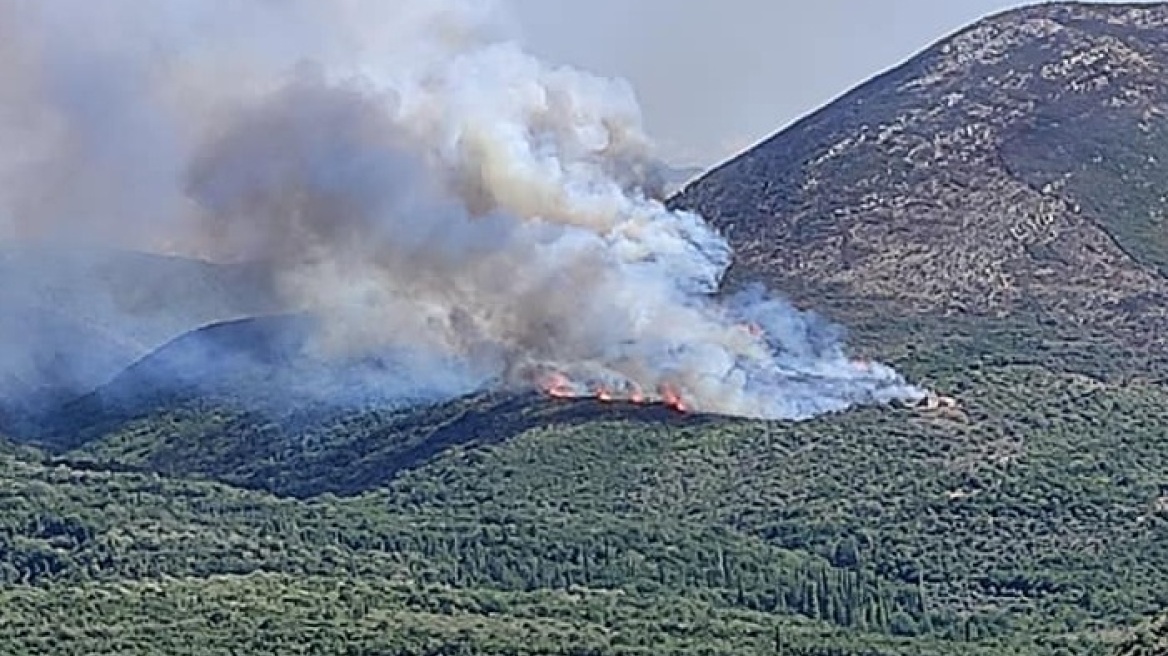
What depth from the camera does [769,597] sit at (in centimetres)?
10931

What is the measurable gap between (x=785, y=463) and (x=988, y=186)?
36249 mm

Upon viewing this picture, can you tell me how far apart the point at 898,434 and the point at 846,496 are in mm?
6819

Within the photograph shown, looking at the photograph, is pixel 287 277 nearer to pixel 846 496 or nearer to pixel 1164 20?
pixel 846 496

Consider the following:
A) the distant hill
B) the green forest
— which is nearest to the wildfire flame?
the green forest

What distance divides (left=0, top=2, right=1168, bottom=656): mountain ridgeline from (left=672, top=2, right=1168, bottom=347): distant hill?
22 cm

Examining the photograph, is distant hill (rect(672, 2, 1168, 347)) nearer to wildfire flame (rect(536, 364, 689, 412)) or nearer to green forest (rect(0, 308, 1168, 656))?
green forest (rect(0, 308, 1168, 656))

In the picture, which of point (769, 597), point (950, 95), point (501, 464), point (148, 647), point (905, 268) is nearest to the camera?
point (148, 647)

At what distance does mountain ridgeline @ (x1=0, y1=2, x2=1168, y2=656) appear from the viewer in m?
106

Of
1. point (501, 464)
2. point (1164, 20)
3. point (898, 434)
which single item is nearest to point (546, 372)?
point (501, 464)

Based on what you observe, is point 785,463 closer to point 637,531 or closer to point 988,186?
point 637,531

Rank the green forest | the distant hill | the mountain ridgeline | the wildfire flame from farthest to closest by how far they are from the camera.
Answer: the distant hill < the wildfire flame < the mountain ridgeline < the green forest

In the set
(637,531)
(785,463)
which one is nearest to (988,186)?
(785,463)

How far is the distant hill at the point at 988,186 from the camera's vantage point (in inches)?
5856

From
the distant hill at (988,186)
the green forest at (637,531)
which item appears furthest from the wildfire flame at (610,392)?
the distant hill at (988,186)
